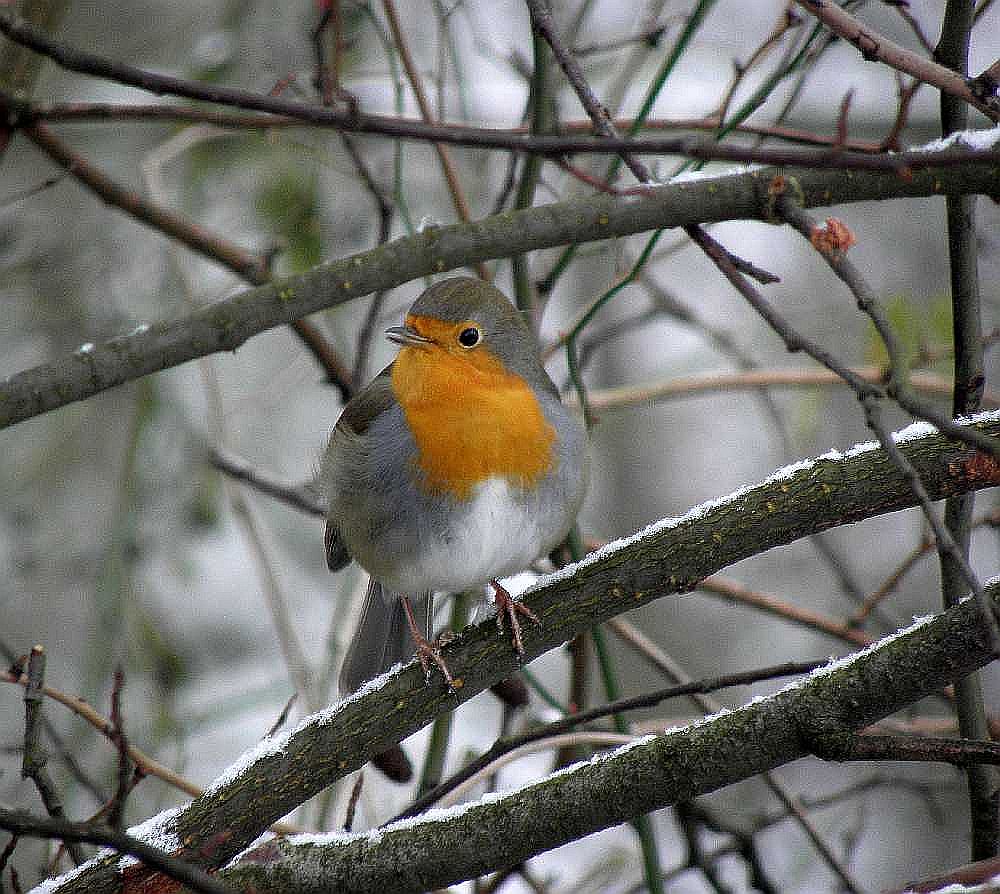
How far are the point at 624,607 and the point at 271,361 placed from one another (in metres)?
3.75

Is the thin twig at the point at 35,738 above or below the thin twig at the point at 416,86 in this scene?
below

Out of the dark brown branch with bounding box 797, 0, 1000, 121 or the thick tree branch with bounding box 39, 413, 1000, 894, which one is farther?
the thick tree branch with bounding box 39, 413, 1000, 894

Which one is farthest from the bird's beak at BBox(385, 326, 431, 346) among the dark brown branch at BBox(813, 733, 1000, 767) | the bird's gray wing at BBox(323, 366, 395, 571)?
the dark brown branch at BBox(813, 733, 1000, 767)

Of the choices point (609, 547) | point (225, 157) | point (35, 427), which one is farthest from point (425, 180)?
point (609, 547)

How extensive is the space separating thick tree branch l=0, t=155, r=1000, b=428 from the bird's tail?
141 centimetres

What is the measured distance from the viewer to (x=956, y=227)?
2.28m

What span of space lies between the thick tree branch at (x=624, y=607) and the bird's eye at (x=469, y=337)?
2.94ft

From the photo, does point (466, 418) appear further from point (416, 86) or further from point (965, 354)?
point (965, 354)

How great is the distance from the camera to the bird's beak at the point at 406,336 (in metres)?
3.04

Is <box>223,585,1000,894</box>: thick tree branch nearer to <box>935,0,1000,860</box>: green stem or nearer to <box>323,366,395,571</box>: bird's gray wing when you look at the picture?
<box>935,0,1000,860</box>: green stem

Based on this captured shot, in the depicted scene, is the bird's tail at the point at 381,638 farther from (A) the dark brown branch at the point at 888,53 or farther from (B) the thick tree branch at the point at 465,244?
(A) the dark brown branch at the point at 888,53

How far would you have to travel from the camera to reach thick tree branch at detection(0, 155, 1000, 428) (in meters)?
1.96

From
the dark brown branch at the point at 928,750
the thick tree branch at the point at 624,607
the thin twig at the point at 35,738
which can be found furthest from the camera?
the thick tree branch at the point at 624,607

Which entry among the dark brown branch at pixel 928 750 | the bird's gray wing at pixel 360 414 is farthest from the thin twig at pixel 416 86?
the dark brown branch at pixel 928 750
